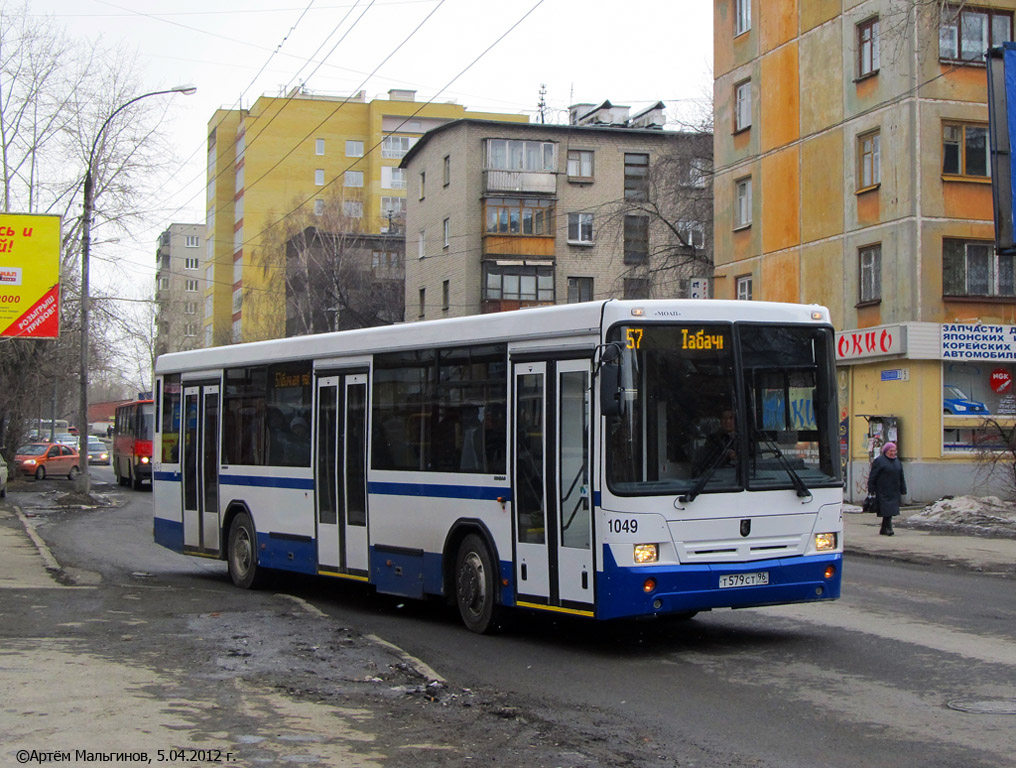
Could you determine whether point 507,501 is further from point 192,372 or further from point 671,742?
point 192,372

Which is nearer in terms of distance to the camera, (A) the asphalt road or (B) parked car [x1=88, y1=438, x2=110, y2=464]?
(A) the asphalt road

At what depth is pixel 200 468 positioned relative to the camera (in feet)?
53.7

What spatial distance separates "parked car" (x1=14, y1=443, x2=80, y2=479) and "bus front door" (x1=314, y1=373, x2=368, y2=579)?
42.0 m

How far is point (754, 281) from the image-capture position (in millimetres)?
36469

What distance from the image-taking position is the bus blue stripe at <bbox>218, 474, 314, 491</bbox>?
1394cm

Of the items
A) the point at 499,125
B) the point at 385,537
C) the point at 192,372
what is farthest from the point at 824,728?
the point at 499,125

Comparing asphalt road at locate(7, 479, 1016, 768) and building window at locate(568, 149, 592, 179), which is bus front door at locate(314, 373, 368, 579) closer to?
asphalt road at locate(7, 479, 1016, 768)

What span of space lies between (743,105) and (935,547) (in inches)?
798

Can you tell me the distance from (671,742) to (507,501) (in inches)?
154

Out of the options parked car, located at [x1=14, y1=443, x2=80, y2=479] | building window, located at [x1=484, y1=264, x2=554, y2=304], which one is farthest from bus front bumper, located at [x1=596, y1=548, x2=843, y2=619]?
building window, located at [x1=484, y1=264, x2=554, y2=304]

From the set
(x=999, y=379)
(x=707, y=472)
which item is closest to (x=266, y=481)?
(x=707, y=472)

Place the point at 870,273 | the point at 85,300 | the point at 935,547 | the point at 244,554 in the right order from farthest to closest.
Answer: the point at 85,300
the point at 870,273
the point at 935,547
the point at 244,554

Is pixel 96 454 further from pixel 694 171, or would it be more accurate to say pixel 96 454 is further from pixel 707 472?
pixel 707 472

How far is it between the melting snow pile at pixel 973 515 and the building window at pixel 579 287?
36400 mm
